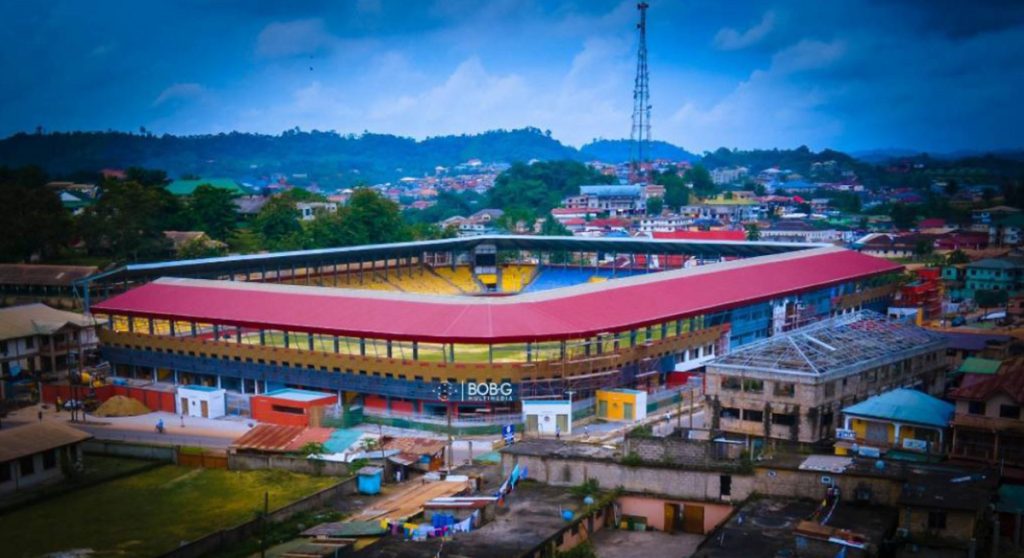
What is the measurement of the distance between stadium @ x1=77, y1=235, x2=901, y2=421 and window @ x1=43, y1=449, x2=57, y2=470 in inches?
503

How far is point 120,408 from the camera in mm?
43219

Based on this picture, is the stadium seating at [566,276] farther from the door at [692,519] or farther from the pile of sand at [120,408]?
the door at [692,519]

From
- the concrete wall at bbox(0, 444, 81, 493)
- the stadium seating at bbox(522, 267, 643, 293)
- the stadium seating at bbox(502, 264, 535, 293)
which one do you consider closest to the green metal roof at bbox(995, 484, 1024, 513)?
the concrete wall at bbox(0, 444, 81, 493)

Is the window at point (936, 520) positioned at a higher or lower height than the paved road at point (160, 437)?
higher

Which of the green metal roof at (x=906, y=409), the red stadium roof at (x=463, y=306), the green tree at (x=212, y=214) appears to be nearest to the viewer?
the green metal roof at (x=906, y=409)

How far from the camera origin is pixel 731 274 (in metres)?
57.0

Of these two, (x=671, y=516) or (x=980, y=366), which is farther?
(x=980, y=366)

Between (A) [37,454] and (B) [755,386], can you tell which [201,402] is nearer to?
(A) [37,454]

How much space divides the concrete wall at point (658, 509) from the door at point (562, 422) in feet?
35.6

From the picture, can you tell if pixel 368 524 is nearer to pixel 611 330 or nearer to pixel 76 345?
pixel 611 330

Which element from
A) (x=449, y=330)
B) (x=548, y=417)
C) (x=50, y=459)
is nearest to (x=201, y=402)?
(x=50, y=459)

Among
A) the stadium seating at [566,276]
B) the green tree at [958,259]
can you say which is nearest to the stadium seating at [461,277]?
the stadium seating at [566,276]

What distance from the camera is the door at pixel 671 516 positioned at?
27.6 m

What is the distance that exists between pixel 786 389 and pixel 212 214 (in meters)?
69.9
